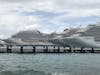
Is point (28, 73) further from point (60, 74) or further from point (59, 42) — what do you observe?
point (59, 42)

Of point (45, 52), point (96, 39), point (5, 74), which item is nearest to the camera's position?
point (5, 74)

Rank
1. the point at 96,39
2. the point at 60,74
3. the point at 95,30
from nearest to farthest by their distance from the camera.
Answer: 1. the point at 60,74
2. the point at 96,39
3. the point at 95,30

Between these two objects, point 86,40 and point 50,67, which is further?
point 86,40

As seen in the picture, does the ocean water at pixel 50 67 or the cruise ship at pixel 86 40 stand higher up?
the cruise ship at pixel 86 40

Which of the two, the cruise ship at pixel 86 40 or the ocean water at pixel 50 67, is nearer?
the ocean water at pixel 50 67

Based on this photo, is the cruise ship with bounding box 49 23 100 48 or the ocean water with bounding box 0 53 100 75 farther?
the cruise ship with bounding box 49 23 100 48

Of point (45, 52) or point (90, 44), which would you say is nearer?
point (45, 52)

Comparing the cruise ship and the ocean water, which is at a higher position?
the cruise ship

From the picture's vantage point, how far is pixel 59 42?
16825 centimetres

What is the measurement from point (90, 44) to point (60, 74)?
382ft

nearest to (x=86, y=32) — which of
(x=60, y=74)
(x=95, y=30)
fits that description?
(x=95, y=30)

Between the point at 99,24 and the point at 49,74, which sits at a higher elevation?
the point at 99,24

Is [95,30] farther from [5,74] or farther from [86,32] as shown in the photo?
[5,74]

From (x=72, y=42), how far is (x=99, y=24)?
28986 millimetres
